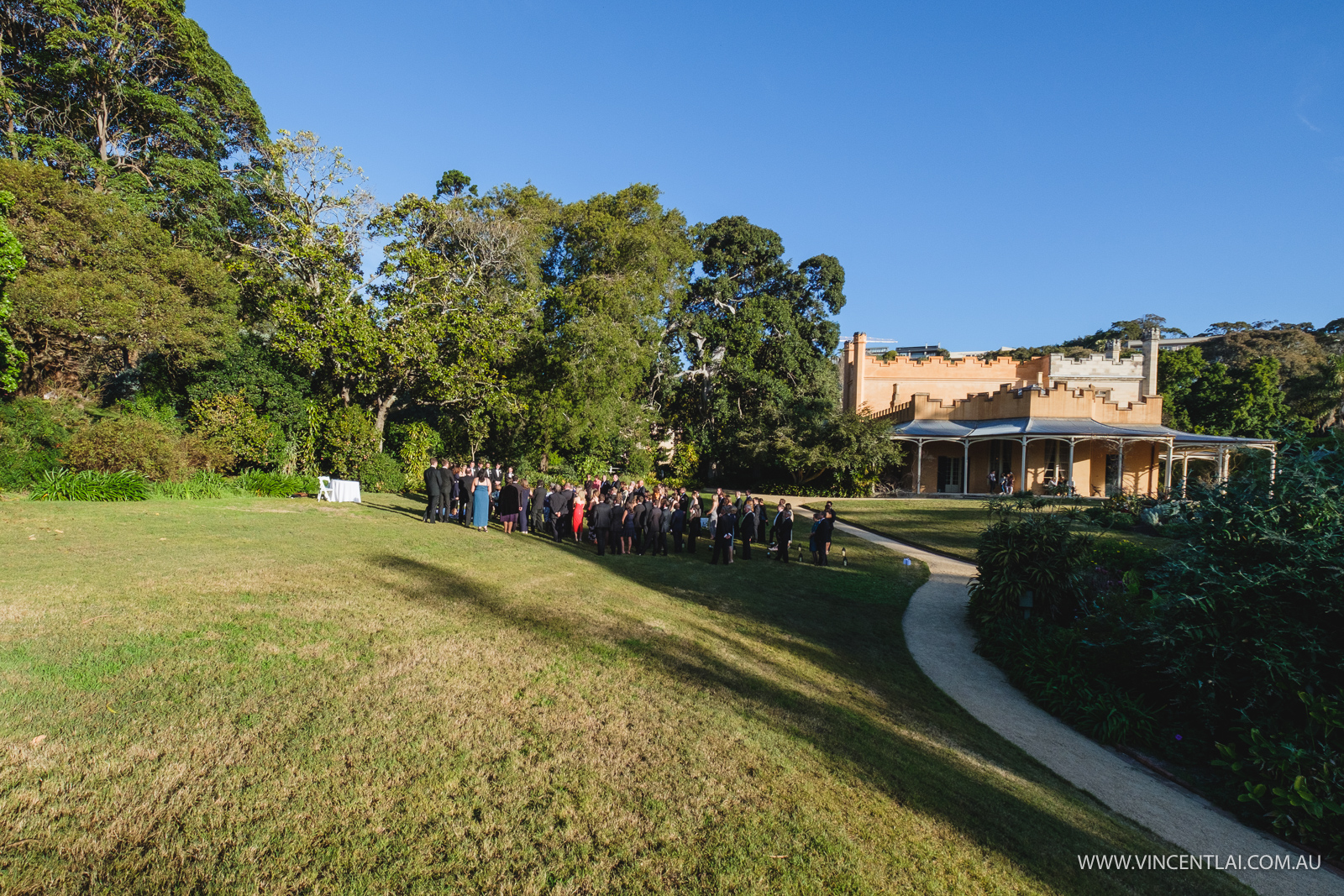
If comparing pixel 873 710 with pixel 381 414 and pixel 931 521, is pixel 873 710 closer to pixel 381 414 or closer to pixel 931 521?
pixel 931 521

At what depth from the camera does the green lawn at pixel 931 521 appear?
1702cm

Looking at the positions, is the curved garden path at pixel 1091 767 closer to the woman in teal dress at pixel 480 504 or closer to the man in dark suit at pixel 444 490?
the woman in teal dress at pixel 480 504

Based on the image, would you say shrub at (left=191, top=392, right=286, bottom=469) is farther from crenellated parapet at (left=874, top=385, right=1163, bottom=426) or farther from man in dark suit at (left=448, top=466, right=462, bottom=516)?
crenellated parapet at (left=874, top=385, right=1163, bottom=426)

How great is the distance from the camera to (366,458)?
2164cm

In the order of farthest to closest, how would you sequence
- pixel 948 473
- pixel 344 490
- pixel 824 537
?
1. pixel 948 473
2. pixel 344 490
3. pixel 824 537

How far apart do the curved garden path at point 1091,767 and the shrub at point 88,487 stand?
54.1 ft

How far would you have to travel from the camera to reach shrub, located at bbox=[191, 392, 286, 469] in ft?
64.8

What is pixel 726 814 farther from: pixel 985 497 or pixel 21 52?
pixel 21 52

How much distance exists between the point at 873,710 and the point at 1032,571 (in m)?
5.24

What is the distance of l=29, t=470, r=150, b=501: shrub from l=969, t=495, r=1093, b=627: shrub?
57.4ft

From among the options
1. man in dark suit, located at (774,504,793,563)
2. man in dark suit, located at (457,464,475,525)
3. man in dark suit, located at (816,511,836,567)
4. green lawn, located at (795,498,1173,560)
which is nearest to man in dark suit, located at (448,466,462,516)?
man in dark suit, located at (457,464,475,525)

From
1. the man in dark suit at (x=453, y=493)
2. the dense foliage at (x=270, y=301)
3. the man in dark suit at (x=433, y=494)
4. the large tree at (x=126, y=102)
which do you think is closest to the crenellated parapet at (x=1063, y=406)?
the dense foliage at (x=270, y=301)

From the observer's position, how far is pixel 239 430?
2011cm

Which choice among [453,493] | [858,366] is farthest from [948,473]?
[453,493]
